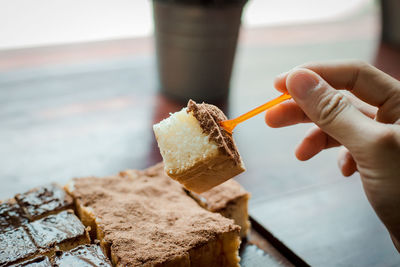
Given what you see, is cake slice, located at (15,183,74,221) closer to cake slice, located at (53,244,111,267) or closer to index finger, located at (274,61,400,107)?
cake slice, located at (53,244,111,267)

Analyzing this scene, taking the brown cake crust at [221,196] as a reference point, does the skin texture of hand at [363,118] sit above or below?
above

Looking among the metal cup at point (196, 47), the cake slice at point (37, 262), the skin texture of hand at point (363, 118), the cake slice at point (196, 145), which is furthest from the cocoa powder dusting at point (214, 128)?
the metal cup at point (196, 47)

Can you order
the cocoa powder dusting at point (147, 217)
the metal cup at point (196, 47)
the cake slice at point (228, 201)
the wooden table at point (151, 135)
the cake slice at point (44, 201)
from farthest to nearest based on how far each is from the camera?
the metal cup at point (196, 47) < the wooden table at point (151, 135) < the cake slice at point (228, 201) < the cake slice at point (44, 201) < the cocoa powder dusting at point (147, 217)

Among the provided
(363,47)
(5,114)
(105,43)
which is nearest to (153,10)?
(5,114)

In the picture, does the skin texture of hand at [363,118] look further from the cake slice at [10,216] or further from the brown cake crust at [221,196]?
the cake slice at [10,216]

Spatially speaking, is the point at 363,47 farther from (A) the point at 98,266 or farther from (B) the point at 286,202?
(A) the point at 98,266

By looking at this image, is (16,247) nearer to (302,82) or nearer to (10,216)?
(10,216)

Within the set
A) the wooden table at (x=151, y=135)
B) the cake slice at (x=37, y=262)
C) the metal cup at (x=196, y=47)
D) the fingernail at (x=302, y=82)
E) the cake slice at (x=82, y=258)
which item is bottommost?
the wooden table at (x=151, y=135)
